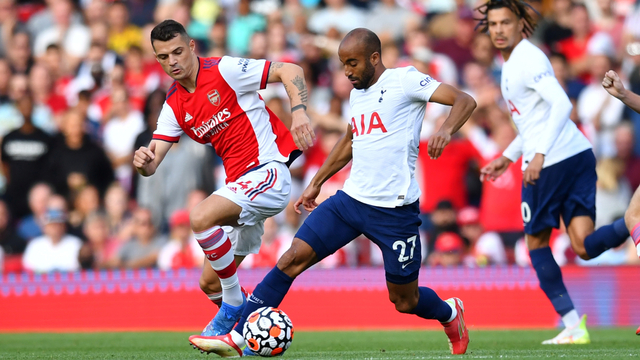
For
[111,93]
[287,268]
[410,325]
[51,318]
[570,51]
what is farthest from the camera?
[111,93]

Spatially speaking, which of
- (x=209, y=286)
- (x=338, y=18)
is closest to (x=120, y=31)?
(x=338, y=18)

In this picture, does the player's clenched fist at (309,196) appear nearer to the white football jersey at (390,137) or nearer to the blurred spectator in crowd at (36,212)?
the white football jersey at (390,137)

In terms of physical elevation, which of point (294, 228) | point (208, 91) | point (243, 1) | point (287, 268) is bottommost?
point (294, 228)

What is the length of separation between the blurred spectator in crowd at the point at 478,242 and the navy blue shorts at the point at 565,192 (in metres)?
2.96

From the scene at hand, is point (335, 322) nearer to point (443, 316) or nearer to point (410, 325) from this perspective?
point (410, 325)

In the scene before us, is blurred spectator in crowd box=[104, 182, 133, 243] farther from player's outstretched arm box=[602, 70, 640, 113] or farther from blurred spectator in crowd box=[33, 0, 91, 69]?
player's outstretched arm box=[602, 70, 640, 113]

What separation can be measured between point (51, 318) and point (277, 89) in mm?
4645

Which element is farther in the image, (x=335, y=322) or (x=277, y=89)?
(x=277, y=89)

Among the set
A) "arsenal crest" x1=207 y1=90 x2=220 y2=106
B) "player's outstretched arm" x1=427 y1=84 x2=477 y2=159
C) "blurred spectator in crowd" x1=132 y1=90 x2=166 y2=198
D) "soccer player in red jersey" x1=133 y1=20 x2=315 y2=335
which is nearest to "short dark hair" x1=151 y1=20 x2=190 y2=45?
"soccer player in red jersey" x1=133 y1=20 x2=315 y2=335

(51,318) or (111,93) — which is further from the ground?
(111,93)

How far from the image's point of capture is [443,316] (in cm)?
672

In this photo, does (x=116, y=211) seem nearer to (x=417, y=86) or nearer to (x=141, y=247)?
(x=141, y=247)

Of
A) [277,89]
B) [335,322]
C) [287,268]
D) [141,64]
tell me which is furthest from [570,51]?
[287,268]

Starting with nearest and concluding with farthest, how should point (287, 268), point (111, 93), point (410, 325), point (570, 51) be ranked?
point (287, 268) < point (410, 325) < point (570, 51) < point (111, 93)
